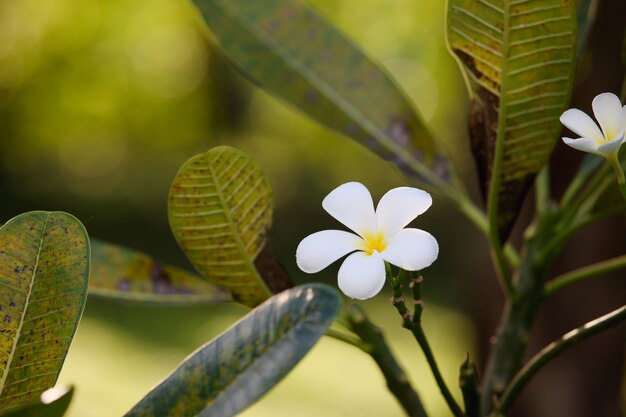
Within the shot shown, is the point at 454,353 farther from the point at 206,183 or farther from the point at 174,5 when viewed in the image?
the point at 174,5

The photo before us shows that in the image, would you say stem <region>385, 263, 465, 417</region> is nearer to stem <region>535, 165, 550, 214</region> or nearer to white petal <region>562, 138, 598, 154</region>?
white petal <region>562, 138, 598, 154</region>

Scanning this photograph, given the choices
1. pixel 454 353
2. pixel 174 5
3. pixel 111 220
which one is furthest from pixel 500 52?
pixel 174 5

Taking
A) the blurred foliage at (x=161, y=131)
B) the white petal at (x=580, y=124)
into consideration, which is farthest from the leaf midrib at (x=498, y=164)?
the blurred foliage at (x=161, y=131)

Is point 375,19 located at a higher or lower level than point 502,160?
lower

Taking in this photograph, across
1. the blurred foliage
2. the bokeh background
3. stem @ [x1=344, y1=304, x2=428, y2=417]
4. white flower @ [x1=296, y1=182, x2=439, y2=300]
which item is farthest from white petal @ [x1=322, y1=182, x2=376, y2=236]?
the blurred foliage

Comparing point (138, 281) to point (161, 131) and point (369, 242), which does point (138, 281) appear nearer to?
point (369, 242)

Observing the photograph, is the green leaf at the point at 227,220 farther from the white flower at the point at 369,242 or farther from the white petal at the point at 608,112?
the white petal at the point at 608,112
